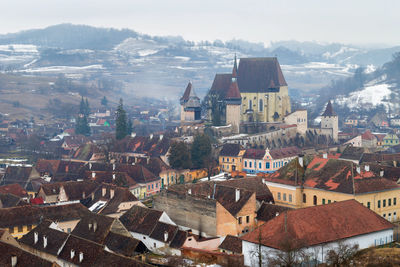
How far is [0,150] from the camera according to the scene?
460 feet

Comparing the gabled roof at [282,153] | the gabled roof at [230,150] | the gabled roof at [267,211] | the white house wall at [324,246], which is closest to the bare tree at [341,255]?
the white house wall at [324,246]

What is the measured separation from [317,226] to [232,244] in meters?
8.02

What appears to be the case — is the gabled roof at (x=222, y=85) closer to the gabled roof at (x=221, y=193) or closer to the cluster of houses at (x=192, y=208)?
the cluster of houses at (x=192, y=208)

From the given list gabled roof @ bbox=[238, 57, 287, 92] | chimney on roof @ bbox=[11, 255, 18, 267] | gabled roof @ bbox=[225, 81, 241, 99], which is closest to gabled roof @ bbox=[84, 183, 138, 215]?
chimney on roof @ bbox=[11, 255, 18, 267]

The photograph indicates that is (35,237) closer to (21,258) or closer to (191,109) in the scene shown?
(21,258)

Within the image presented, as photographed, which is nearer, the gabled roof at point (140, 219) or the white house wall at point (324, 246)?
the white house wall at point (324, 246)

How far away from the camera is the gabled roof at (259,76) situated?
131 meters

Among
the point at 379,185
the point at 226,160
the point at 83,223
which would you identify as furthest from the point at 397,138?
the point at 83,223

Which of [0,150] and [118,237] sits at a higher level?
[118,237]

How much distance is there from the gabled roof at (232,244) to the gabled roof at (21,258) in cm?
1441

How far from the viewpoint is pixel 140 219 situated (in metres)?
63.0

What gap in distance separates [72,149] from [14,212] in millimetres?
68466

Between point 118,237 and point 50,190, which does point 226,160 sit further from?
point 118,237

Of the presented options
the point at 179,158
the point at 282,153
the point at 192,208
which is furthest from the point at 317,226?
the point at 282,153
